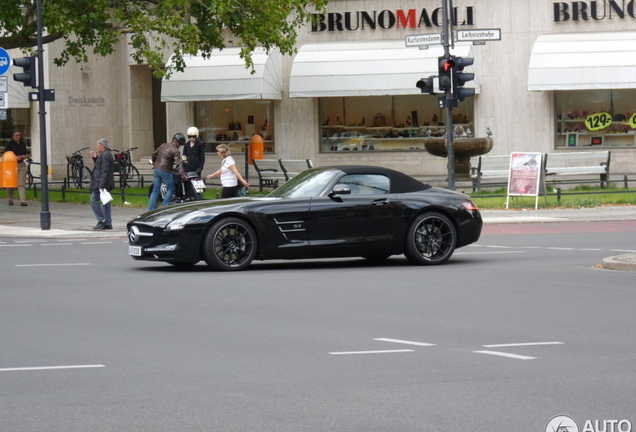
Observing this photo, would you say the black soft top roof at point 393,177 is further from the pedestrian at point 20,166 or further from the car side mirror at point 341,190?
the pedestrian at point 20,166

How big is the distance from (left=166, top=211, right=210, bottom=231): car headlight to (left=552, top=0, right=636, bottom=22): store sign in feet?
76.6

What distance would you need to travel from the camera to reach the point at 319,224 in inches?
611

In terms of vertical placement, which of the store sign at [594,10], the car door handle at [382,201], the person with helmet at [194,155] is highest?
the store sign at [594,10]

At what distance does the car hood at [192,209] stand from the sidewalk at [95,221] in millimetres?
6489

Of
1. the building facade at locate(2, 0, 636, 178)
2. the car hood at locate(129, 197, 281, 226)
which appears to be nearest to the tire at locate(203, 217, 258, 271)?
the car hood at locate(129, 197, 281, 226)

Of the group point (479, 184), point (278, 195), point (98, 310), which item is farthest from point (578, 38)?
point (98, 310)

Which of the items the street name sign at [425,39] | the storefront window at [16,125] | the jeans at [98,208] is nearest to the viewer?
the jeans at [98,208]

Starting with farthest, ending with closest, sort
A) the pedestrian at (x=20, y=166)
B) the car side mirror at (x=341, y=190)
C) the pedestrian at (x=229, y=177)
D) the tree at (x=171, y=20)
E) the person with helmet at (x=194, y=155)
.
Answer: the pedestrian at (x=20, y=166)
the tree at (x=171, y=20)
the person with helmet at (x=194, y=155)
the pedestrian at (x=229, y=177)
the car side mirror at (x=341, y=190)

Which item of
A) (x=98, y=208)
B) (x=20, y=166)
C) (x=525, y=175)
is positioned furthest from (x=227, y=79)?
(x=98, y=208)

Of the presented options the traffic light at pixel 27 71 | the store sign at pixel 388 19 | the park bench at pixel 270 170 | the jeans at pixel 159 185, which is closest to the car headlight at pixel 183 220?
the jeans at pixel 159 185

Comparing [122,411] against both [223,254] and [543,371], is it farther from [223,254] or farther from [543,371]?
[223,254]

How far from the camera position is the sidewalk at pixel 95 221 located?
72.7ft

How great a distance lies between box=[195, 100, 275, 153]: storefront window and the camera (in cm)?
3856

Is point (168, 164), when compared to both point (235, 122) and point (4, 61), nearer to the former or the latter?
point (4, 61)
